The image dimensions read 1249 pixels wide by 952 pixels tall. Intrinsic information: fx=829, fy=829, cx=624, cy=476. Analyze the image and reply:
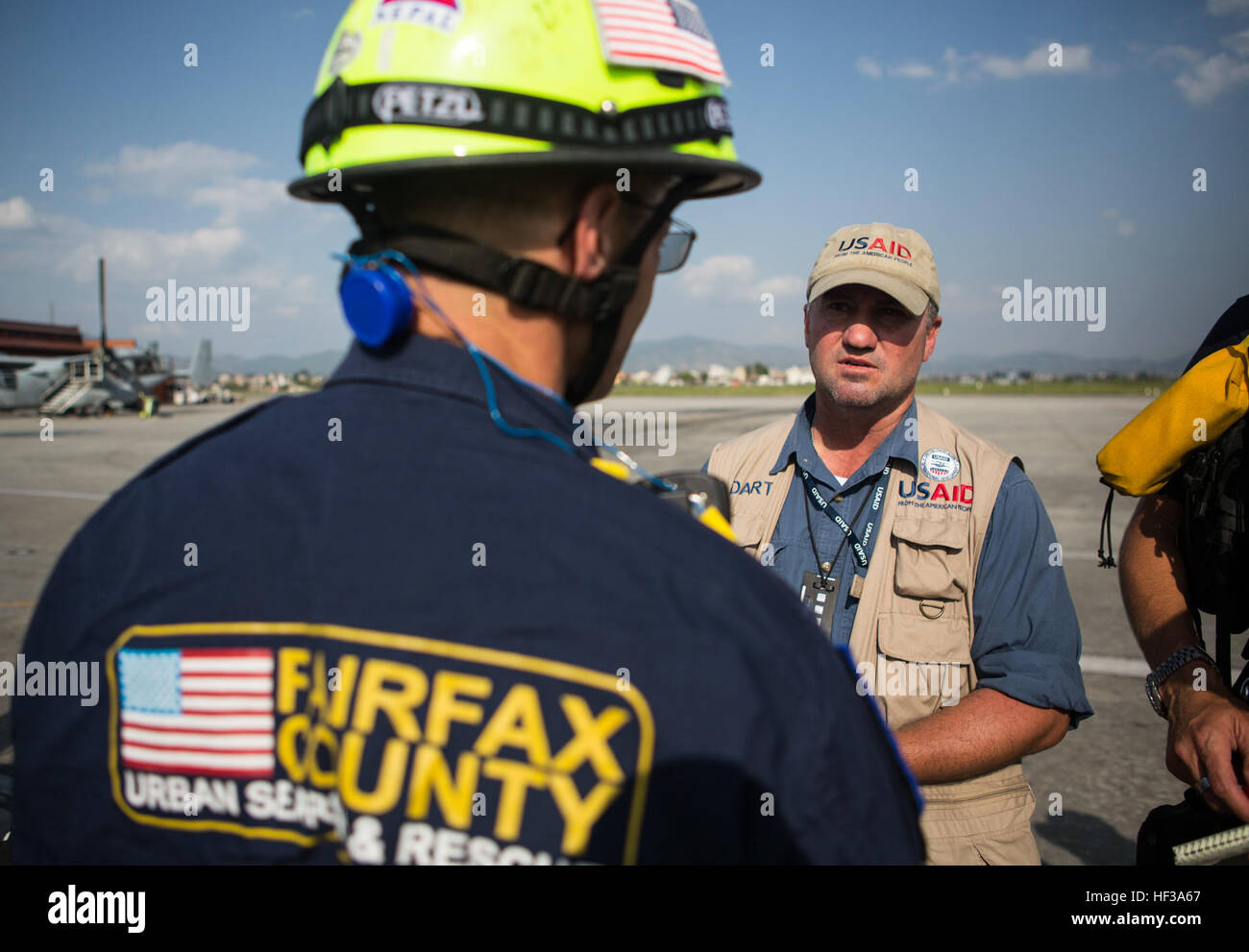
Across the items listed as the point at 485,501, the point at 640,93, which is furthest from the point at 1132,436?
the point at 485,501

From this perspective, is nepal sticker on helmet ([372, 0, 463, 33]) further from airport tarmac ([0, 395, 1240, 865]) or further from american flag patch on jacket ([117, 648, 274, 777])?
airport tarmac ([0, 395, 1240, 865])

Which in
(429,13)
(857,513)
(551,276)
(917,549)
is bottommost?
(917,549)

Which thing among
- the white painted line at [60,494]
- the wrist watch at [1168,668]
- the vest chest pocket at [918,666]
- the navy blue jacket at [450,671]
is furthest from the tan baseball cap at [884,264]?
the white painted line at [60,494]

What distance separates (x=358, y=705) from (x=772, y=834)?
50cm

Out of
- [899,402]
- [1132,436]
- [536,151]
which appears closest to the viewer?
[536,151]

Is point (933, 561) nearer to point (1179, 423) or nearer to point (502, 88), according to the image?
point (1179, 423)

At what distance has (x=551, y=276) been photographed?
1.21 metres

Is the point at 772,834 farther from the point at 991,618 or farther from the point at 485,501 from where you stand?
the point at 991,618

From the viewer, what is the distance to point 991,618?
261cm

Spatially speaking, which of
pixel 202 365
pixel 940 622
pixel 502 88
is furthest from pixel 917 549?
pixel 202 365

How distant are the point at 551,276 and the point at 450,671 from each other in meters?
0.59

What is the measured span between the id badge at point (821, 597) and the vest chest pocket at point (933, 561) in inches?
8.6

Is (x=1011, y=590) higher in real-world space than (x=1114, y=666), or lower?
higher

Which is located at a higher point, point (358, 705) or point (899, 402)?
point (899, 402)
